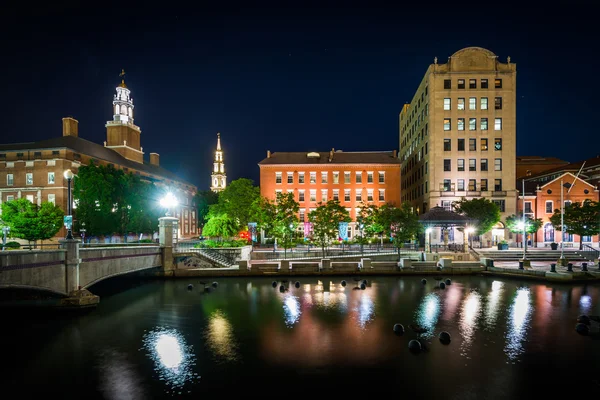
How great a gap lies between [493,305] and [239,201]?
47.0 meters

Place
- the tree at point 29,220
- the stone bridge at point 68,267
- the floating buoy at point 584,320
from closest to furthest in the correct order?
the stone bridge at point 68,267 → the floating buoy at point 584,320 → the tree at point 29,220

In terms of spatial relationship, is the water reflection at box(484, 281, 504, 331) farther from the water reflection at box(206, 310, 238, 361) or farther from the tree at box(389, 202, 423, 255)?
the water reflection at box(206, 310, 238, 361)

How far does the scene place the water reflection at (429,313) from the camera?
1739 cm

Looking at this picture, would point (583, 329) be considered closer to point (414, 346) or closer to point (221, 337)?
point (414, 346)

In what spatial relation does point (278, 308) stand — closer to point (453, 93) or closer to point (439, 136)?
point (439, 136)

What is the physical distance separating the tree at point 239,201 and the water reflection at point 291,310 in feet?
121

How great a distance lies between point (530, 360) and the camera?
13242 millimetres

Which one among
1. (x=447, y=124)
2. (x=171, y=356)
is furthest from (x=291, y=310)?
(x=447, y=124)

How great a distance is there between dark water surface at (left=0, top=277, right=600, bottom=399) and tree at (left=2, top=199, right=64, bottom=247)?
31.4 metres

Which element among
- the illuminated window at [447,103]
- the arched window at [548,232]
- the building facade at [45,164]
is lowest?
the arched window at [548,232]

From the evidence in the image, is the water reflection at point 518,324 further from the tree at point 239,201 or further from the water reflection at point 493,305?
the tree at point 239,201

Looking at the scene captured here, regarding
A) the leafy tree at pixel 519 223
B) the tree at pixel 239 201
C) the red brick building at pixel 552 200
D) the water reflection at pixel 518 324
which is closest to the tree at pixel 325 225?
the water reflection at pixel 518 324

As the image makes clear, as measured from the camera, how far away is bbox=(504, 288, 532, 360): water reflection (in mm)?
14299

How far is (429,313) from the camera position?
19844 mm
